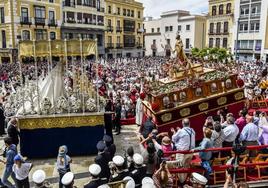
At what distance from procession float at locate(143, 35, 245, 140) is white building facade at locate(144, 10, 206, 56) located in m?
38.6

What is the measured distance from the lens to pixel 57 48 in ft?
29.7

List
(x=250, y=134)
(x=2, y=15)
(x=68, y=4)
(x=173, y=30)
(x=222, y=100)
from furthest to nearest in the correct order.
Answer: (x=173, y=30), (x=68, y=4), (x=2, y=15), (x=222, y=100), (x=250, y=134)

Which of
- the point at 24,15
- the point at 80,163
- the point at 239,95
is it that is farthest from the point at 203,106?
the point at 24,15

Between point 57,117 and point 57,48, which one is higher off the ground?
point 57,48

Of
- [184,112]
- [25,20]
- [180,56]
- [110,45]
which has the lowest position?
[184,112]

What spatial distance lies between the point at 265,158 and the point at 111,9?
5002 centimetres

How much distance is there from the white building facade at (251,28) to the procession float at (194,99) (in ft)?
108

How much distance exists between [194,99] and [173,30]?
51484mm

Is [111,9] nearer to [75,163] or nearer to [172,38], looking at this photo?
[172,38]

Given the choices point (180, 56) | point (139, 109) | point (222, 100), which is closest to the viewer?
point (222, 100)

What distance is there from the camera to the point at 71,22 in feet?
142

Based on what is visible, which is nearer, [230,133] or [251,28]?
[230,133]

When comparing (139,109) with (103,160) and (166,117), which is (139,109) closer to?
(166,117)

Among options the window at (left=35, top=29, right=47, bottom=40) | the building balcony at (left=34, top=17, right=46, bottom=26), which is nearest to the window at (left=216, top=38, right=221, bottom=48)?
the window at (left=35, top=29, right=47, bottom=40)
